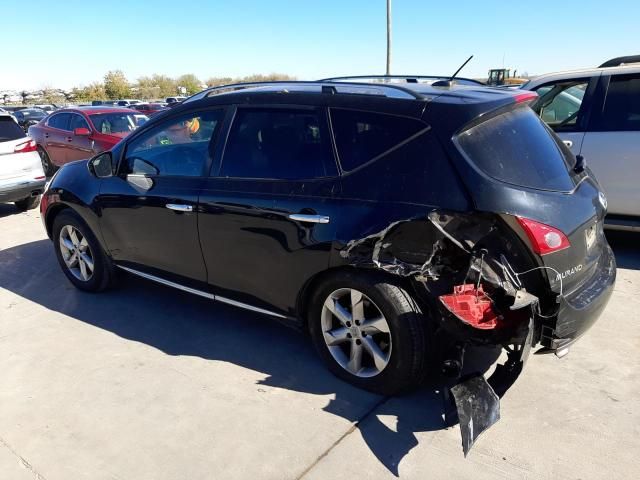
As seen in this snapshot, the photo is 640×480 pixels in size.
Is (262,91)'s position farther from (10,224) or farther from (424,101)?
(10,224)

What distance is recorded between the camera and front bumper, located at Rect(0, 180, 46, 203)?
727 centimetres

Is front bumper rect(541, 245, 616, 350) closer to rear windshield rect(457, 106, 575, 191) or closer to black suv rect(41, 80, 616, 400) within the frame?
black suv rect(41, 80, 616, 400)

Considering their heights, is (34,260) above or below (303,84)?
below

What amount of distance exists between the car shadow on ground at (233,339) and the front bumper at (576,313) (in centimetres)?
64

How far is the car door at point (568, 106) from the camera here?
16.6 ft

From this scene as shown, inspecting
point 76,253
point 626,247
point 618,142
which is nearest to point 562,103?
point 618,142

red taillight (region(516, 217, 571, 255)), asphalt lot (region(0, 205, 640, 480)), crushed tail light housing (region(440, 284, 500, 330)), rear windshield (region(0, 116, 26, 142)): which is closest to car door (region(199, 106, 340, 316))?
asphalt lot (region(0, 205, 640, 480))

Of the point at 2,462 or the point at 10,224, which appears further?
the point at 10,224

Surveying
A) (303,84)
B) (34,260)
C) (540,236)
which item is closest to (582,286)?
(540,236)

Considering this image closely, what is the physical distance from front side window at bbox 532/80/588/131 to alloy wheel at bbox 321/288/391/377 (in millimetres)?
3581

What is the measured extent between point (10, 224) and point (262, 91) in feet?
19.2

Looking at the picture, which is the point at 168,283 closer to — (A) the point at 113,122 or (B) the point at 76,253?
(B) the point at 76,253

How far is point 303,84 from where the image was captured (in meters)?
3.49

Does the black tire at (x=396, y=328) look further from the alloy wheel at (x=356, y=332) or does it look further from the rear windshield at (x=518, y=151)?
the rear windshield at (x=518, y=151)
